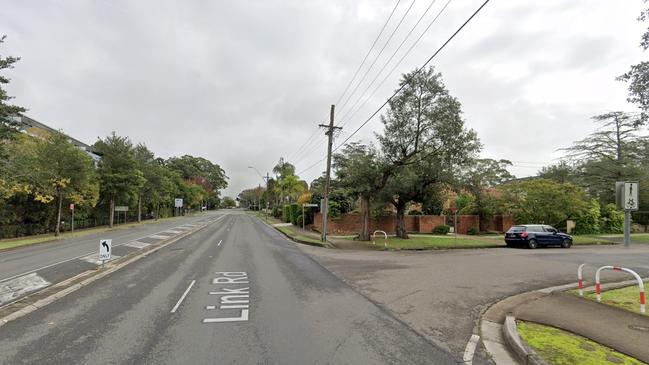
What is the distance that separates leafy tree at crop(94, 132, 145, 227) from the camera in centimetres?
3938

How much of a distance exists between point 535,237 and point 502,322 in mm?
19991

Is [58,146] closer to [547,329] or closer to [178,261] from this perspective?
[178,261]

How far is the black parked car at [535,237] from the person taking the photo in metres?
23.6

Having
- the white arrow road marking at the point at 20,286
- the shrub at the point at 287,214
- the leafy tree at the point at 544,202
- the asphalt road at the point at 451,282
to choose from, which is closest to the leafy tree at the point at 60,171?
the white arrow road marking at the point at 20,286

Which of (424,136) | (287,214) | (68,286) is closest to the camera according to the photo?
(68,286)

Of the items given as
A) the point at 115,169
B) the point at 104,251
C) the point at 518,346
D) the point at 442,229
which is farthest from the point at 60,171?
the point at 518,346

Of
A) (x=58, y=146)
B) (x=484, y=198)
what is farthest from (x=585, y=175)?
(x=58, y=146)

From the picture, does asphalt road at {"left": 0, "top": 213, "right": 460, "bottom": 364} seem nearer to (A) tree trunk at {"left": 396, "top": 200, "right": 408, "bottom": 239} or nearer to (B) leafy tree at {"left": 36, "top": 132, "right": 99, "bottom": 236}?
(A) tree trunk at {"left": 396, "top": 200, "right": 408, "bottom": 239}

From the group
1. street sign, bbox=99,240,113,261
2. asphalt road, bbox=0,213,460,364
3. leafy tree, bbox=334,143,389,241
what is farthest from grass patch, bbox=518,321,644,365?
leafy tree, bbox=334,143,389,241

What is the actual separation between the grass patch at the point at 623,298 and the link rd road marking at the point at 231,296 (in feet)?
24.7

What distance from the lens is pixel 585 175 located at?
3938cm

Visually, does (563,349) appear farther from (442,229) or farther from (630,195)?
(442,229)

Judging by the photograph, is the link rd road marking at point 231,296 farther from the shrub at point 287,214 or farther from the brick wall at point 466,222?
the shrub at point 287,214

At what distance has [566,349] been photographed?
512 centimetres
